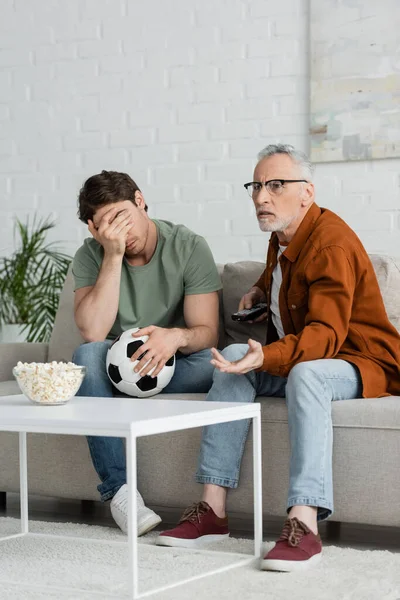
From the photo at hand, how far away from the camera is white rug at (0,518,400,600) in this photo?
6.80 ft

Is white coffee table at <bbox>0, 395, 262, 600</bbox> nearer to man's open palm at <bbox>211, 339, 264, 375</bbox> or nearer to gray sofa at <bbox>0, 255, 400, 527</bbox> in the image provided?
man's open palm at <bbox>211, 339, 264, 375</bbox>

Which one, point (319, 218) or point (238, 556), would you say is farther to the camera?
point (319, 218)

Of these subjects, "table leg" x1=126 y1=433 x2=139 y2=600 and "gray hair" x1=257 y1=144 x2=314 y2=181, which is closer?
"table leg" x1=126 y1=433 x2=139 y2=600

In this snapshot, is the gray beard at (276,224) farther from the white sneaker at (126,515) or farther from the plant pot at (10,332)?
the plant pot at (10,332)

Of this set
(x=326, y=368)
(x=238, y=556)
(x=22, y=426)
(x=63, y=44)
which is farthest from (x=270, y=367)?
(x=63, y=44)

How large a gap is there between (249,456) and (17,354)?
112 centimetres

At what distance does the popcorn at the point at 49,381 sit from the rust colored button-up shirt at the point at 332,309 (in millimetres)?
466

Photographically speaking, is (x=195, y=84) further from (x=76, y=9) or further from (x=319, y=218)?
(x=319, y=218)

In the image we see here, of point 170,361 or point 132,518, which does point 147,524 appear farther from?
point 132,518

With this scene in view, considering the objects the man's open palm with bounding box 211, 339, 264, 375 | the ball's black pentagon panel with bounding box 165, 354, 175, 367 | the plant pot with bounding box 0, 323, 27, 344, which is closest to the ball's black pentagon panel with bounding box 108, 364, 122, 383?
the ball's black pentagon panel with bounding box 165, 354, 175, 367

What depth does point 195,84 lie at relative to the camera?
13.8 feet

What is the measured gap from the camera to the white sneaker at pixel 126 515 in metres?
2.59

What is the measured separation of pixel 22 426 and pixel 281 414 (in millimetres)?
747

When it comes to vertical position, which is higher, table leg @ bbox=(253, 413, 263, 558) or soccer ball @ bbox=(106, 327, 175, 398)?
soccer ball @ bbox=(106, 327, 175, 398)
